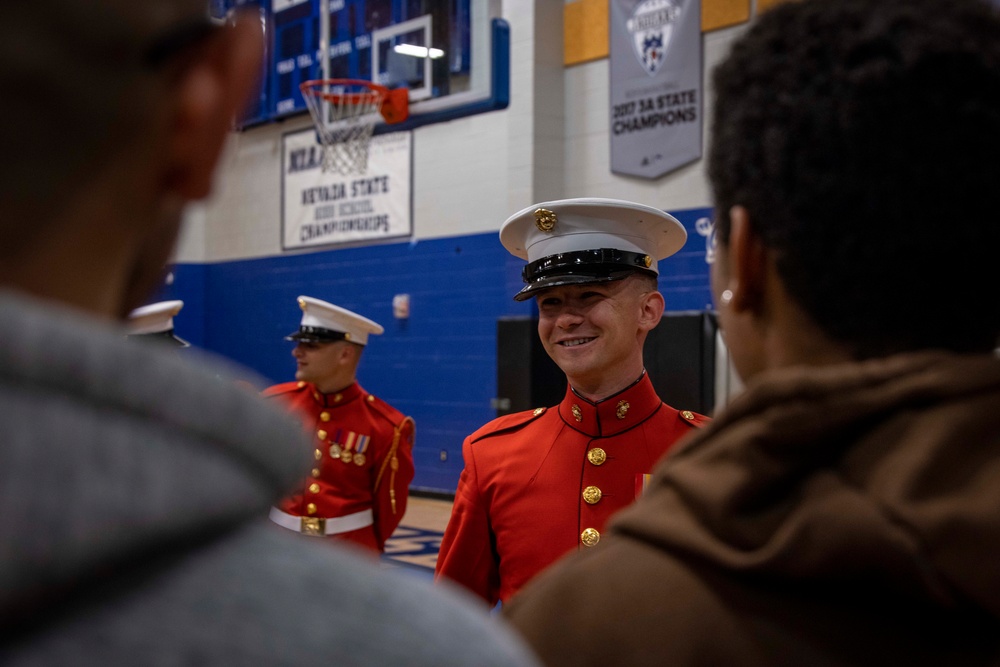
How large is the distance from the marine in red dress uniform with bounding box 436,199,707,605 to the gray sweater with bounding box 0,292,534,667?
1676 millimetres

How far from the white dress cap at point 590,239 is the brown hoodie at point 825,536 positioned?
5.22 ft

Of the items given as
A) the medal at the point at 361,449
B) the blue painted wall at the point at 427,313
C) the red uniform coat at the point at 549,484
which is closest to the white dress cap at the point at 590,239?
the red uniform coat at the point at 549,484

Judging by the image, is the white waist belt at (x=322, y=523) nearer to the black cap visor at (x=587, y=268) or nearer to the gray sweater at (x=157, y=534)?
the black cap visor at (x=587, y=268)

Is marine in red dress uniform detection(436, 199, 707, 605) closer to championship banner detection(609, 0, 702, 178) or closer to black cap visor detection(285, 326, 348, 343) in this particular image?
black cap visor detection(285, 326, 348, 343)

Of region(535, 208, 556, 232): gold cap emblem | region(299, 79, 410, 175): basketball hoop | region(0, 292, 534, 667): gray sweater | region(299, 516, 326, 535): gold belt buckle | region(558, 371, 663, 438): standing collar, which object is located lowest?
region(299, 516, 326, 535): gold belt buckle

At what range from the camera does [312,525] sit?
412 centimetres

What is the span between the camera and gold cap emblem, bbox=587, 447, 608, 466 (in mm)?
2182

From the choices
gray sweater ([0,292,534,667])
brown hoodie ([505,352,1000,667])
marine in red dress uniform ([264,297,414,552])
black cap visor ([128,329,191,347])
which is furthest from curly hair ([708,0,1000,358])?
black cap visor ([128,329,191,347])

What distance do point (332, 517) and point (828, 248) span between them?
3710mm

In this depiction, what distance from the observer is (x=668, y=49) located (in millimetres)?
6695

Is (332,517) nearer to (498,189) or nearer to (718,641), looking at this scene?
(718,641)

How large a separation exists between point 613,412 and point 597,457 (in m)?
0.13

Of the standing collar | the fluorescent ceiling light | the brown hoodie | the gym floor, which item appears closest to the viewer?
the brown hoodie

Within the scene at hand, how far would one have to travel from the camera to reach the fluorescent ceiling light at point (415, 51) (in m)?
7.52
